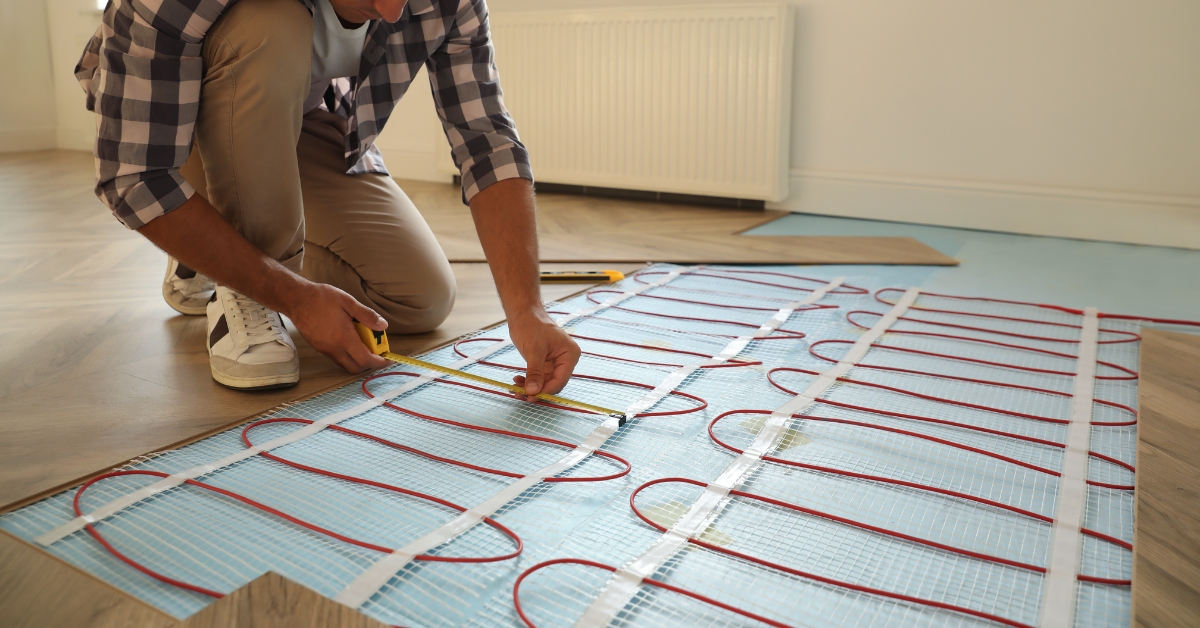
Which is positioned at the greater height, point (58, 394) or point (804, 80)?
point (804, 80)

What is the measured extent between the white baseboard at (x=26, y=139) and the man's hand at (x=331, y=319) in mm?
4843

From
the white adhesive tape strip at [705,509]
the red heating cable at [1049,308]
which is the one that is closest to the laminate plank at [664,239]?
the red heating cable at [1049,308]

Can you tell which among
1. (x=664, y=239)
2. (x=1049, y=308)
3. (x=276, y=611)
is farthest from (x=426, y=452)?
(x=664, y=239)

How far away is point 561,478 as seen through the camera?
1.08 m

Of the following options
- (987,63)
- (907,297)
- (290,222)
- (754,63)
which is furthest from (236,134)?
(987,63)

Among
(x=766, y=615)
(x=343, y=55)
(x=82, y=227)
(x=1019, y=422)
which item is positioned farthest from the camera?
(x=82, y=227)

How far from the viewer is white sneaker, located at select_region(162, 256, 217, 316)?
5.81 ft

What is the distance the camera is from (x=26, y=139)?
5055 mm

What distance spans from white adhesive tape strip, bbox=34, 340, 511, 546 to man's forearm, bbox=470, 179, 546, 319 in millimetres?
234

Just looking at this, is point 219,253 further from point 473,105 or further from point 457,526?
point 457,526

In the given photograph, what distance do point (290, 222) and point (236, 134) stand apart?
Result: 0.16m

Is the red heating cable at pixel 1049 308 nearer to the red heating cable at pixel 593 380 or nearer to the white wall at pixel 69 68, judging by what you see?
the red heating cable at pixel 593 380

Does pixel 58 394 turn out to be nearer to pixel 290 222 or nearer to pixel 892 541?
pixel 290 222

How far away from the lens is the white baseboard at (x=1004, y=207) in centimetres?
261
